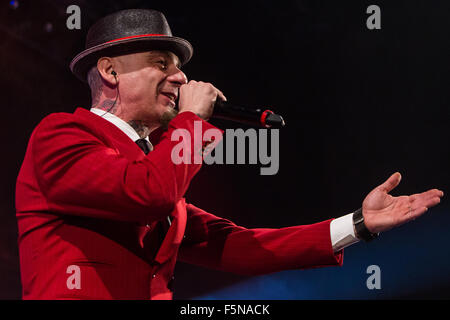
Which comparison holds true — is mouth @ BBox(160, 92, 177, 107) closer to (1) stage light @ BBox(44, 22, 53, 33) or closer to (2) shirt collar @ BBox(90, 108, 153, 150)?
(2) shirt collar @ BBox(90, 108, 153, 150)

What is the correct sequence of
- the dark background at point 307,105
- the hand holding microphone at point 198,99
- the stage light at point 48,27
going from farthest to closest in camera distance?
the stage light at point 48,27 → the dark background at point 307,105 → the hand holding microphone at point 198,99

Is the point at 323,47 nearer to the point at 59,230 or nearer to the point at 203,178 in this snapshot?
the point at 203,178

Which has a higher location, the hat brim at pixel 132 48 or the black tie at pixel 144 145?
the hat brim at pixel 132 48

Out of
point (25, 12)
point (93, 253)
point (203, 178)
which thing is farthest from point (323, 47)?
point (93, 253)

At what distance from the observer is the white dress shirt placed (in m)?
1.72

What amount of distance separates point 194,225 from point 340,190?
125 cm

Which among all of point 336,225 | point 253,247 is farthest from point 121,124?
point 336,225

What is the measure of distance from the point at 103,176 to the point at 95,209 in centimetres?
9

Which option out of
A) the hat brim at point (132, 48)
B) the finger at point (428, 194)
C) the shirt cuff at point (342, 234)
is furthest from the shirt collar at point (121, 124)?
the finger at point (428, 194)

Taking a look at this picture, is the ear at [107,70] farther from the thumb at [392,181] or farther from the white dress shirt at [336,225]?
the thumb at [392,181]

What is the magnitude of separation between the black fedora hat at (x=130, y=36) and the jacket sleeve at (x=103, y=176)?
1.43 ft

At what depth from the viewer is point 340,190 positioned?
2.94 meters

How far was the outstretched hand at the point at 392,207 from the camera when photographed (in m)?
1.64

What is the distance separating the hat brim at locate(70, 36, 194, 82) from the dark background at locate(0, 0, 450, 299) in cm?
123
